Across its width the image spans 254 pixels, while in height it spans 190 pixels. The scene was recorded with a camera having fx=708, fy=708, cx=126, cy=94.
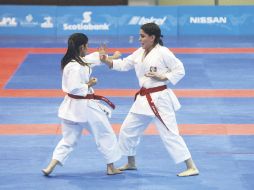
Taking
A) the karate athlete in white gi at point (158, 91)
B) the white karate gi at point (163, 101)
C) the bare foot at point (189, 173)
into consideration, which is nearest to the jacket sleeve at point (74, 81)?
the karate athlete in white gi at point (158, 91)

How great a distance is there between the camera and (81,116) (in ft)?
30.5

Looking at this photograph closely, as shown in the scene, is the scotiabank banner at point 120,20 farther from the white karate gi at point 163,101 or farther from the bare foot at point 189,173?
the bare foot at point 189,173

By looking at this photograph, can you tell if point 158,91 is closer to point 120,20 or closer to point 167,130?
point 167,130

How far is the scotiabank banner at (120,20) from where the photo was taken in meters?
21.8

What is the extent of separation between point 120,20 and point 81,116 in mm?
12894

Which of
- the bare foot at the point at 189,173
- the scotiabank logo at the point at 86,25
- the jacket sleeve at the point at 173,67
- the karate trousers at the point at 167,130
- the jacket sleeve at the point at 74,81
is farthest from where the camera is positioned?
the scotiabank logo at the point at 86,25

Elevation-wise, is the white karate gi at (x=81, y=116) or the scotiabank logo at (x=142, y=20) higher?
the white karate gi at (x=81, y=116)

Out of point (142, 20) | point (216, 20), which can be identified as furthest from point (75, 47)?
point (216, 20)

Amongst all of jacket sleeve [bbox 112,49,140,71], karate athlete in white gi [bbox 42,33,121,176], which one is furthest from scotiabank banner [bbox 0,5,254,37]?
karate athlete in white gi [bbox 42,33,121,176]

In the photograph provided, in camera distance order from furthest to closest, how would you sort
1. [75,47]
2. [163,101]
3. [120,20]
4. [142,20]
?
[120,20] → [142,20] → [163,101] → [75,47]

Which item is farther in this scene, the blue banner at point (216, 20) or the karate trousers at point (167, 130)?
the blue banner at point (216, 20)

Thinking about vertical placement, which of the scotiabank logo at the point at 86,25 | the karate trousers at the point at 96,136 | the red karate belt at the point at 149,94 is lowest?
the scotiabank logo at the point at 86,25

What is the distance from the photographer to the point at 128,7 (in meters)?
21.8

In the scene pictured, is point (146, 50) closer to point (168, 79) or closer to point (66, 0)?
point (168, 79)
